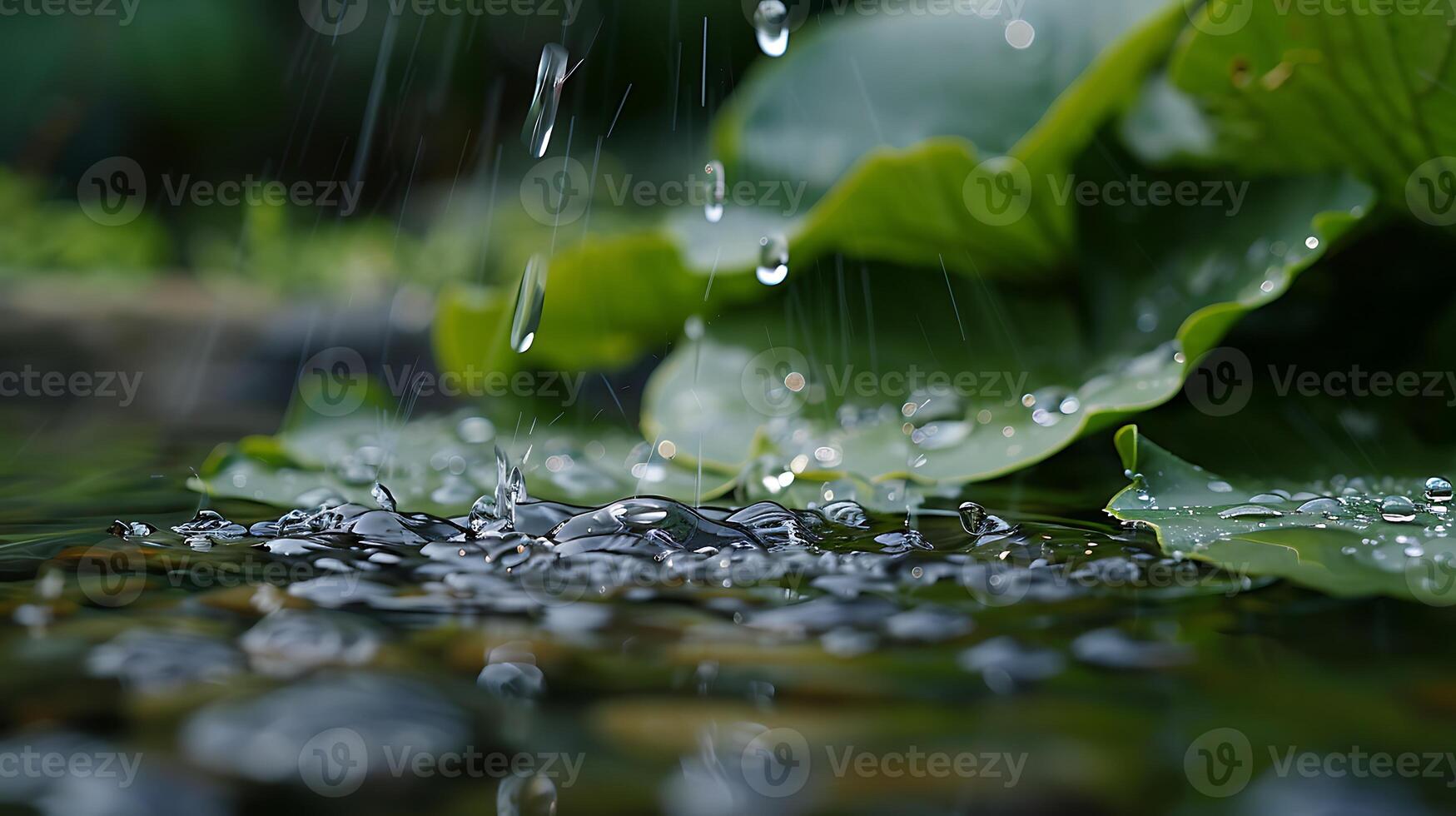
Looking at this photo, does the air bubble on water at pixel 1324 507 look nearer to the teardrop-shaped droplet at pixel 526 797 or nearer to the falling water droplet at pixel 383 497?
the teardrop-shaped droplet at pixel 526 797

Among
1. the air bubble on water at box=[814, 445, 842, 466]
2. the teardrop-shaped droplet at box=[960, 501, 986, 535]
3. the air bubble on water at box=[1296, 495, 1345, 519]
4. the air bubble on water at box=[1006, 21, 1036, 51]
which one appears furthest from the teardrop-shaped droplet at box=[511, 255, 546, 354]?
the air bubble on water at box=[1296, 495, 1345, 519]

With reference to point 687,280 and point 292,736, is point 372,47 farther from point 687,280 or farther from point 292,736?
point 292,736

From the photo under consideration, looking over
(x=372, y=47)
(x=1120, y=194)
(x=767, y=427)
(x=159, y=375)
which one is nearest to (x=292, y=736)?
(x=767, y=427)

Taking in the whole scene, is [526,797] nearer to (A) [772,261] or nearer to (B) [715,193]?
(A) [772,261]

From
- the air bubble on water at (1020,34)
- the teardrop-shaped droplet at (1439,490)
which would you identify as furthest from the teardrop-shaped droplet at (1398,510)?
the air bubble on water at (1020,34)

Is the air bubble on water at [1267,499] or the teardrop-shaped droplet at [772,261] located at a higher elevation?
the teardrop-shaped droplet at [772,261]

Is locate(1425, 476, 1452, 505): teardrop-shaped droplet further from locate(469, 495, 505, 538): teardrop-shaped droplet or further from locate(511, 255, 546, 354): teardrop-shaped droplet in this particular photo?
locate(511, 255, 546, 354): teardrop-shaped droplet
